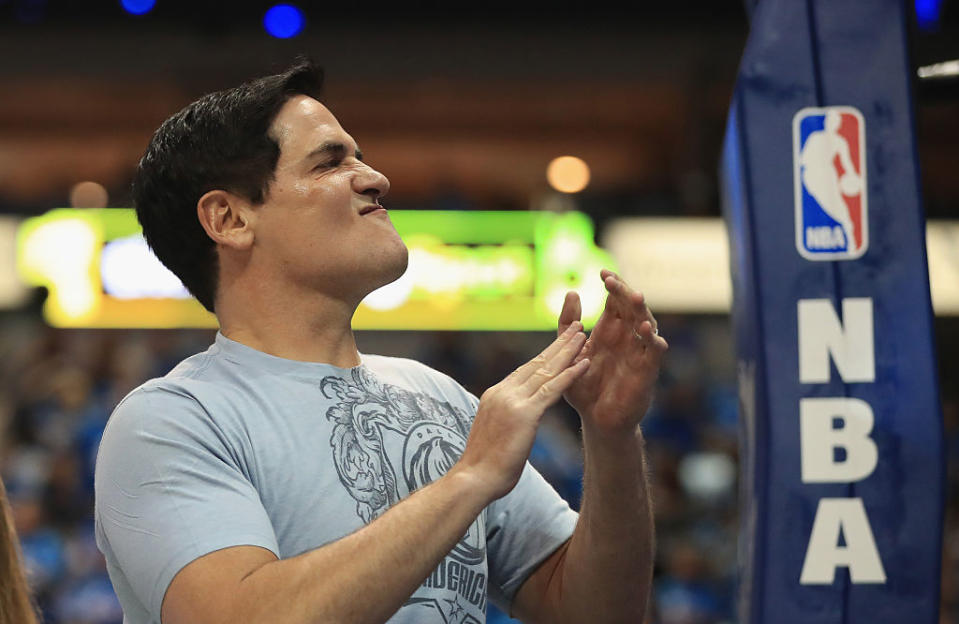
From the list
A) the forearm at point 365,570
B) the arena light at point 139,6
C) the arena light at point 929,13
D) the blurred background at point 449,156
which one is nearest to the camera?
the forearm at point 365,570

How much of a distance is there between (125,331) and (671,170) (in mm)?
4398

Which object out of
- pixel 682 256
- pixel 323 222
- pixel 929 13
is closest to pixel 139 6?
pixel 682 256

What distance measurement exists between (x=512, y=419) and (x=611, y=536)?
352 mm

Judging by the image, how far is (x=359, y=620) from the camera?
4.37ft

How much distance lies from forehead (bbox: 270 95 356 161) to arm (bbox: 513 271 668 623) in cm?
46

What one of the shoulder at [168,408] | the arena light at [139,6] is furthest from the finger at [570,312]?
the arena light at [139,6]

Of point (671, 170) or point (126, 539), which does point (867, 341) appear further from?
point (671, 170)

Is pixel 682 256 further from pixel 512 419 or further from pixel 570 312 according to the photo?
pixel 512 419

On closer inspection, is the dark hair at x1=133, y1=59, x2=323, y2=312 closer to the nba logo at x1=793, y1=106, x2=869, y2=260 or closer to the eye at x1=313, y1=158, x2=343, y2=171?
the eye at x1=313, y1=158, x2=343, y2=171

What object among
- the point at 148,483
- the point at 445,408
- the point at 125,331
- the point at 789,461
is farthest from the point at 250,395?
the point at 125,331

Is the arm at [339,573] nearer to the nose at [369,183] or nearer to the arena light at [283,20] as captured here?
the nose at [369,183]

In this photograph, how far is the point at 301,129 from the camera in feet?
5.79

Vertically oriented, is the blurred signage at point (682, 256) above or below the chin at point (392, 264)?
above

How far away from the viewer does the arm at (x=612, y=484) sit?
1.63 m
